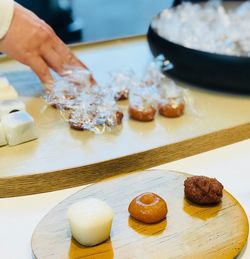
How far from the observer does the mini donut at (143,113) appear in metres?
1.00

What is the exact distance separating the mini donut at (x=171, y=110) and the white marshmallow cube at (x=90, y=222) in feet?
1.31

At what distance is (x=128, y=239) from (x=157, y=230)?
0.15 feet

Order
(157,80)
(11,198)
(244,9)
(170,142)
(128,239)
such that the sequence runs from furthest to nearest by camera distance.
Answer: (244,9) → (157,80) → (170,142) → (11,198) → (128,239)

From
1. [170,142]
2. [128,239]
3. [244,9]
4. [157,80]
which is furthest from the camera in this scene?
[244,9]

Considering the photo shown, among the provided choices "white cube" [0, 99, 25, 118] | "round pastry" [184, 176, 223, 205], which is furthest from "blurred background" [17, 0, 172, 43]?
"round pastry" [184, 176, 223, 205]

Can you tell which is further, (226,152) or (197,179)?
(226,152)

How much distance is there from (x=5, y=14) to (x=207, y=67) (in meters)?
0.46

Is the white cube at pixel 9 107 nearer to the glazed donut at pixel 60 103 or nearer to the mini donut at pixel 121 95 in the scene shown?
the glazed donut at pixel 60 103

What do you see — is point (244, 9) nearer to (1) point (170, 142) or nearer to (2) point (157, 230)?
(1) point (170, 142)

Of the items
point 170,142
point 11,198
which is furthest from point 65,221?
point 170,142

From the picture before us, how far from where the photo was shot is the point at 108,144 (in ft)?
3.05

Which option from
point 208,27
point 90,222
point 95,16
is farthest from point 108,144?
point 95,16

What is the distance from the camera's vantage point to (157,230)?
695 mm

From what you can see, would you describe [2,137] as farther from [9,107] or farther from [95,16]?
[95,16]
